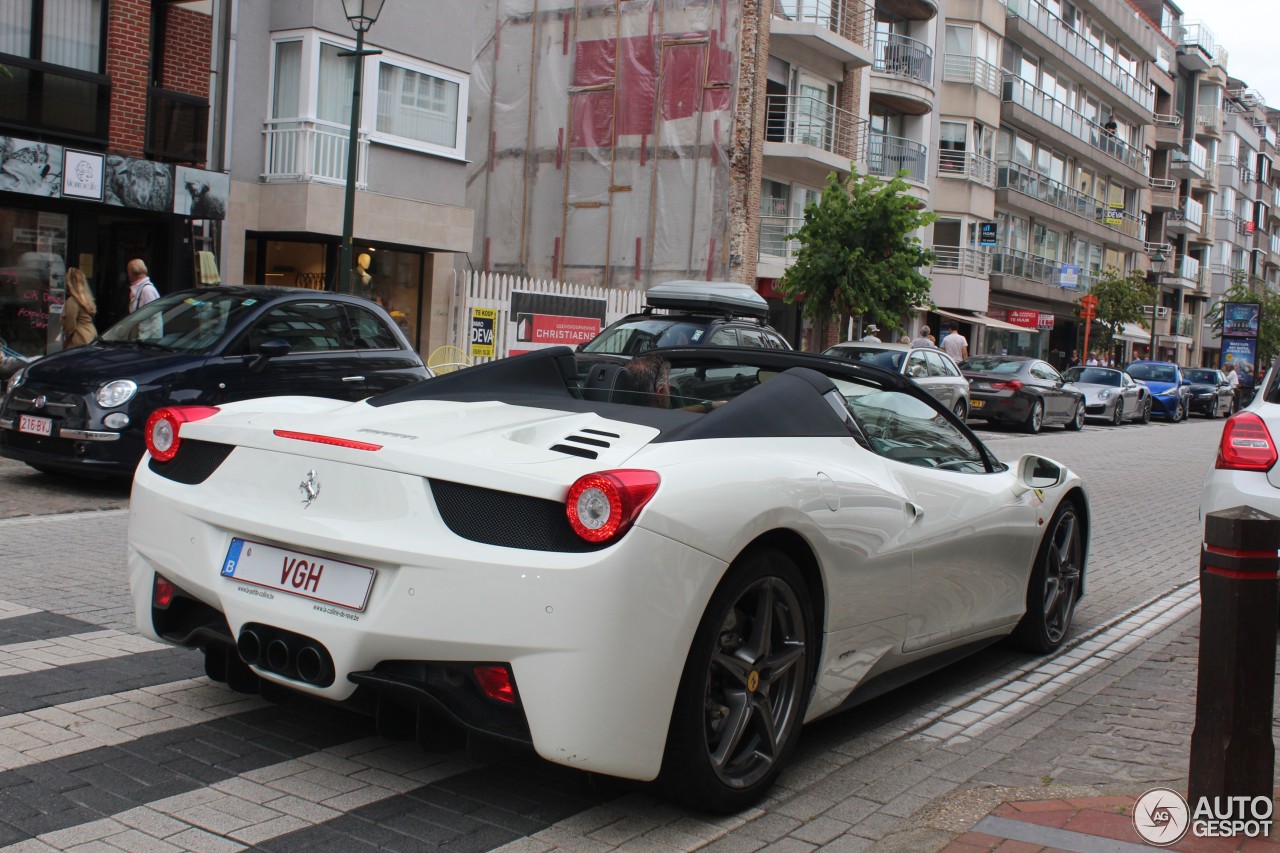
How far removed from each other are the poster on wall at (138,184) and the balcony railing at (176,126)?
18.9 inches

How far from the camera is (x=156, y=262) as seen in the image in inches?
766

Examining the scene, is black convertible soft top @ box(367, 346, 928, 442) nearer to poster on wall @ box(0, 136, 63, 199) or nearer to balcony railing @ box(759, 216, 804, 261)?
poster on wall @ box(0, 136, 63, 199)

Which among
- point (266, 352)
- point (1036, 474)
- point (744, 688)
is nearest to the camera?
point (744, 688)

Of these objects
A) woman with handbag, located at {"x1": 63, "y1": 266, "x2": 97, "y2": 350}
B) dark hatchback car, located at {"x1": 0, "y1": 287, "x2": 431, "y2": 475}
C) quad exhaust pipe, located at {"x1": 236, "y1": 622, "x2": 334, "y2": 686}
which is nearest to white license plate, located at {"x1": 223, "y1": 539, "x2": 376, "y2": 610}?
quad exhaust pipe, located at {"x1": 236, "y1": 622, "x2": 334, "y2": 686}

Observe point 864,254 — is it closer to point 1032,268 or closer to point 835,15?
point 835,15

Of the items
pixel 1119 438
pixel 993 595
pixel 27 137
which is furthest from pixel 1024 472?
pixel 1119 438

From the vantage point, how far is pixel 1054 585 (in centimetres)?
615

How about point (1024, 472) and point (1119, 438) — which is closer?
point (1024, 472)

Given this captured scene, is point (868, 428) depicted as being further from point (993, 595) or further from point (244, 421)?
point (244, 421)

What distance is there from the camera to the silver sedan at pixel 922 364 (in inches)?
822

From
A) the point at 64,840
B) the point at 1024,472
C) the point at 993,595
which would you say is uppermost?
the point at 1024,472

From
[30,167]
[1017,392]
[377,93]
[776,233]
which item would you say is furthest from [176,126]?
[776,233]

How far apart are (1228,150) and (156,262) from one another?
79498mm

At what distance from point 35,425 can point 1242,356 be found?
5072cm
